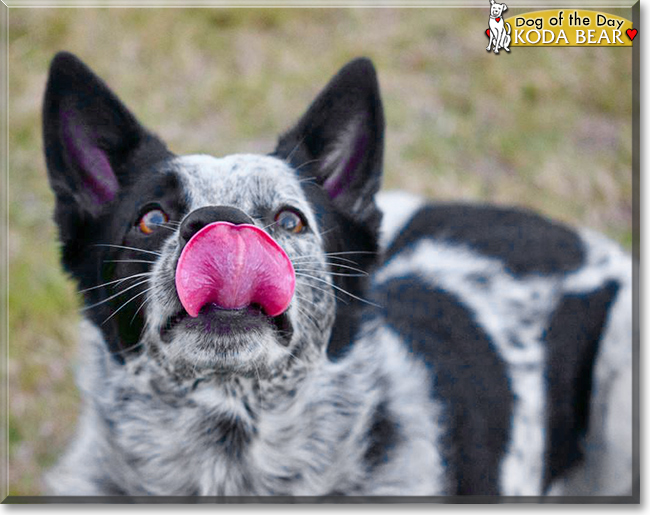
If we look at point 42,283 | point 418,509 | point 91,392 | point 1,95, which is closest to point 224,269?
point 91,392

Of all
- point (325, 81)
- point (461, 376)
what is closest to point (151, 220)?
point (461, 376)

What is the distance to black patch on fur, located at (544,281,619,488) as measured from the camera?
344 cm

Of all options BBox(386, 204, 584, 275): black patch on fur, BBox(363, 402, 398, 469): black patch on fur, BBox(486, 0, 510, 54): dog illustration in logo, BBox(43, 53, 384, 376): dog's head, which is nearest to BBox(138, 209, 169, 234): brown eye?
BBox(43, 53, 384, 376): dog's head

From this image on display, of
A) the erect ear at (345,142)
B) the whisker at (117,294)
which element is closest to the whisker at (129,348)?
the whisker at (117,294)

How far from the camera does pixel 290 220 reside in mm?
2318

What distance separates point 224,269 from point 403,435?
1.29 meters

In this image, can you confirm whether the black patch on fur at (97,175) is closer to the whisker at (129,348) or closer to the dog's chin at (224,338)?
the whisker at (129,348)

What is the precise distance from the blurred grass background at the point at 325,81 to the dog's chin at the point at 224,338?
8.83ft

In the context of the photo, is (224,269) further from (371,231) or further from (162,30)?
(162,30)

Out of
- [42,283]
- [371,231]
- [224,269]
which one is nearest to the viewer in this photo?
[224,269]

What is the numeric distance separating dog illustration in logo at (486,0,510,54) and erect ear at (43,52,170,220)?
142cm

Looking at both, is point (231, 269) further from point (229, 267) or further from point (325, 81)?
point (325, 81)

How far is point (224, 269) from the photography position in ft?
6.20

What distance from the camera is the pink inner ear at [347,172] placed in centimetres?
263
